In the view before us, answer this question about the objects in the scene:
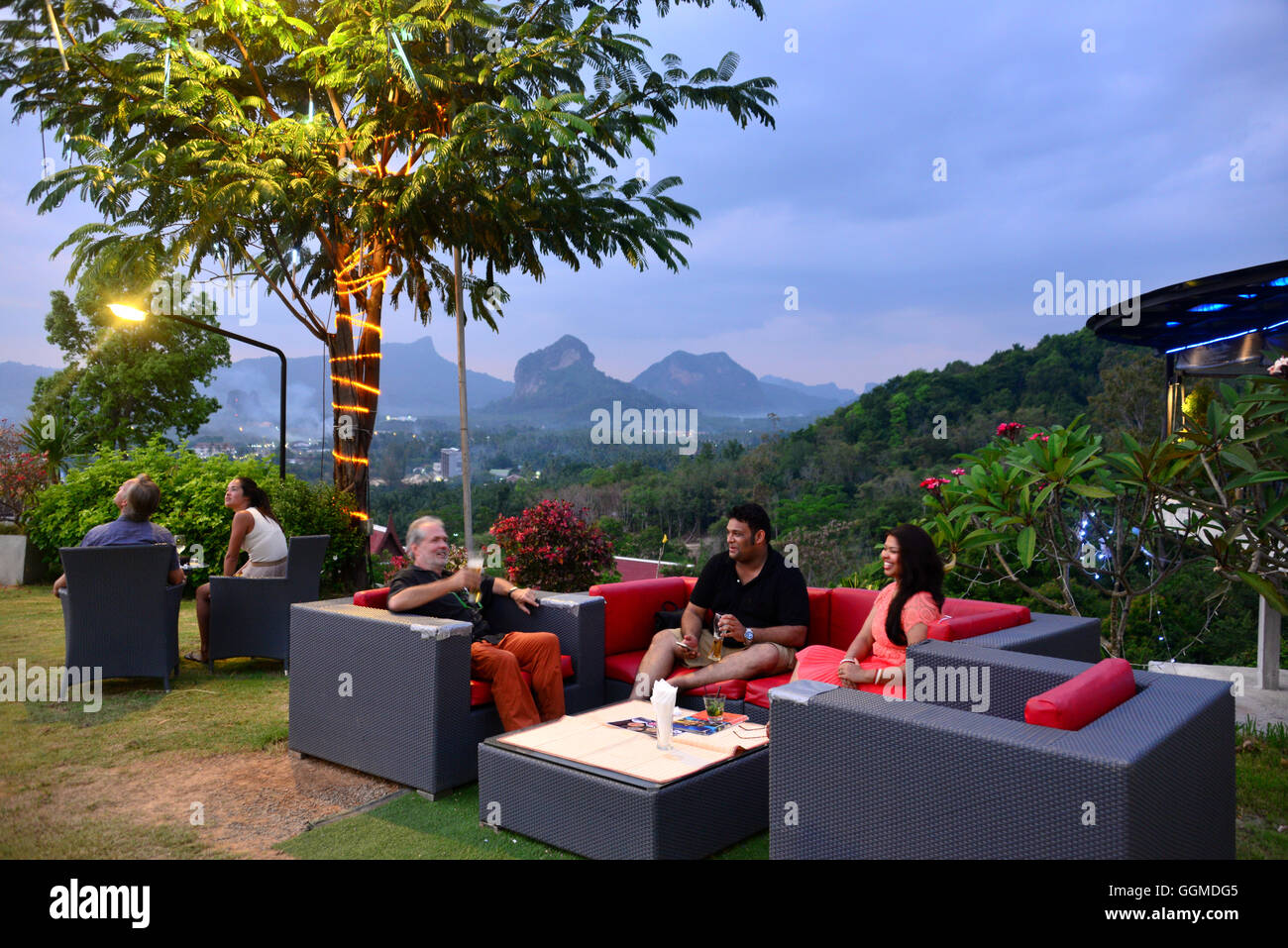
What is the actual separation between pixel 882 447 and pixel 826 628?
11042mm

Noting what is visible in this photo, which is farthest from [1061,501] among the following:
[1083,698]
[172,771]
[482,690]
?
[172,771]

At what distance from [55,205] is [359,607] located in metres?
6.83

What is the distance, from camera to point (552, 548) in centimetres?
671

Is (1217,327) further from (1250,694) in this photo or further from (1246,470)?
(1246,470)

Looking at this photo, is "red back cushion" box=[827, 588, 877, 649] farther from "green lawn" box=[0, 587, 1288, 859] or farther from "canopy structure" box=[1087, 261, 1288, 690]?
"canopy structure" box=[1087, 261, 1288, 690]

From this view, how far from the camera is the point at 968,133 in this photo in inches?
1352

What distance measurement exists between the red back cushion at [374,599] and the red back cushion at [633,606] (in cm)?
98

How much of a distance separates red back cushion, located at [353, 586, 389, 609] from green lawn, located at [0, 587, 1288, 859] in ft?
2.55

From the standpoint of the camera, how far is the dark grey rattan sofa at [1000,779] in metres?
1.72

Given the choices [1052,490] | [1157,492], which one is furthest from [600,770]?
[1157,492]

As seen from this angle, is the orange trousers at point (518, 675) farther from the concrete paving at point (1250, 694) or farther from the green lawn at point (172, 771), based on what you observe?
the concrete paving at point (1250, 694)

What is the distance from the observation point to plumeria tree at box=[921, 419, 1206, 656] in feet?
13.6

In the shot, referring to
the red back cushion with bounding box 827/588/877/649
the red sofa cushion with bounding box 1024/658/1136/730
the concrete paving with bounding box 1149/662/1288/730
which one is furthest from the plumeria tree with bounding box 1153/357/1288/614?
the red sofa cushion with bounding box 1024/658/1136/730
